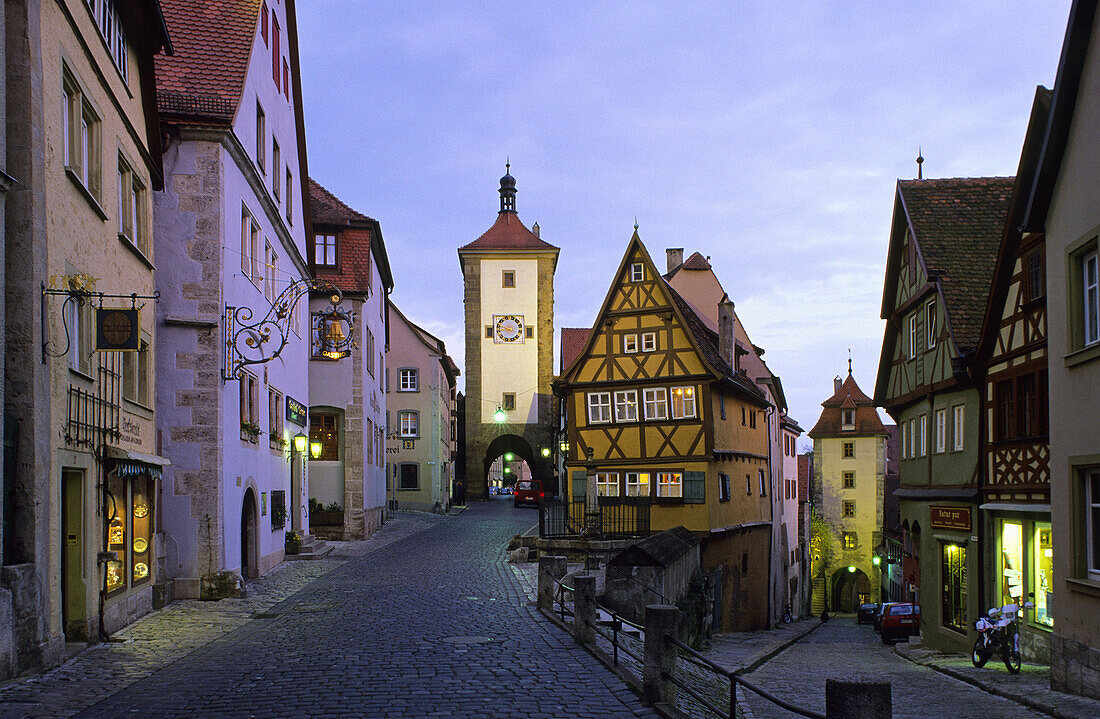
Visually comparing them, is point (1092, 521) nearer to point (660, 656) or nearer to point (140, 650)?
point (660, 656)

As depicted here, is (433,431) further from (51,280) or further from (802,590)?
(51,280)

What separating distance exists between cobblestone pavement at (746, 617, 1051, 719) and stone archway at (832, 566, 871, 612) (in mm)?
32648

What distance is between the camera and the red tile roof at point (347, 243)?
35.3 m

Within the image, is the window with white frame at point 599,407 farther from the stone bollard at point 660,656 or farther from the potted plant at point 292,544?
the stone bollard at point 660,656

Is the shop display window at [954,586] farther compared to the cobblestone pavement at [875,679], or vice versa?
the shop display window at [954,586]

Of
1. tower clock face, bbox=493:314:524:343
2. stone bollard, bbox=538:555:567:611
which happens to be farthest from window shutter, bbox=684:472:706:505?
tower clock face, bbox=493:314:524:343

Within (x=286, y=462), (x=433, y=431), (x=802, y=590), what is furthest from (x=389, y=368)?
(x=286, y=462)

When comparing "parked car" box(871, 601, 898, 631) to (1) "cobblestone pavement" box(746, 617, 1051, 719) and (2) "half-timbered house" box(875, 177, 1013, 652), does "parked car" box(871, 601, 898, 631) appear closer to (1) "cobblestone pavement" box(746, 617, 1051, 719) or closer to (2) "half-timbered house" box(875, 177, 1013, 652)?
(1) "cobblestone pavement" box(746, 617, 1051, 719)

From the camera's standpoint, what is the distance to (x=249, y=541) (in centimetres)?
2189

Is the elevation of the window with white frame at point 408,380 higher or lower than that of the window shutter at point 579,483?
higher

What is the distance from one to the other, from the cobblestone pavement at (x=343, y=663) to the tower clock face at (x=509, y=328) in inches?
1884

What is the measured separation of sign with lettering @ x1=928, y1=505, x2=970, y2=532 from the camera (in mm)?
21703

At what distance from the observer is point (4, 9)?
10.7m

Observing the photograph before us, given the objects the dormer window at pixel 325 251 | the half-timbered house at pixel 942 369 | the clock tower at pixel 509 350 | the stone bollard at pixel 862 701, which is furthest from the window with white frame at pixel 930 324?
the clock tower at pixel 509 350
